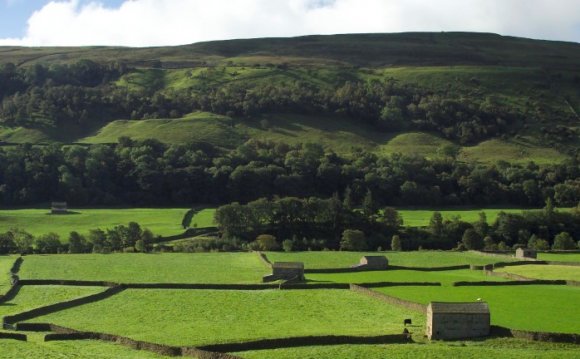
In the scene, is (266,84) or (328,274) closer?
(328,274)

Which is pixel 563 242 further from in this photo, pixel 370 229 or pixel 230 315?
pixel 230 315

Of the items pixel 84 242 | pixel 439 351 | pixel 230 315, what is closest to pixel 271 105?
pixel 84 242

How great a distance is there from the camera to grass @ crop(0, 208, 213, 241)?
354 ft

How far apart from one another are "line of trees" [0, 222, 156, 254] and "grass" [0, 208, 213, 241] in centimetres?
354

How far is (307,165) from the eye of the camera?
14000cm

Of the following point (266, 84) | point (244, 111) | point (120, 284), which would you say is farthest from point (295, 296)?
point (266, 84)

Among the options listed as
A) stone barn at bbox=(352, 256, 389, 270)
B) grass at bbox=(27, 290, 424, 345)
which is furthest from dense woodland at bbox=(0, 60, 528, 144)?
grass at bbox=(27, 290, 424, 345)

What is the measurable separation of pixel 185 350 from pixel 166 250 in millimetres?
57673

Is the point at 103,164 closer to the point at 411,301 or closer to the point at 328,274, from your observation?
the point at 328,274

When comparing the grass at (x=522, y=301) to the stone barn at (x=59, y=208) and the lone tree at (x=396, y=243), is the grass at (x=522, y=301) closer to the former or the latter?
the lone tree at (x=396, y=243)

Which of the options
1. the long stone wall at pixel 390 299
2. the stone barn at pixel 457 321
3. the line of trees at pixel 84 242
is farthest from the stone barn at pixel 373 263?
the stone barn at pixel 457 321

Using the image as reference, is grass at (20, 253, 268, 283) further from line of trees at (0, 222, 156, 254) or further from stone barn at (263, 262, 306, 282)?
line of trees at (0, 222, 156, 254)

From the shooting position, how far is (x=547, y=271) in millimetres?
76312

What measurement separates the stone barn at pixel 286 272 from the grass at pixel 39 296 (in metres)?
13.3
